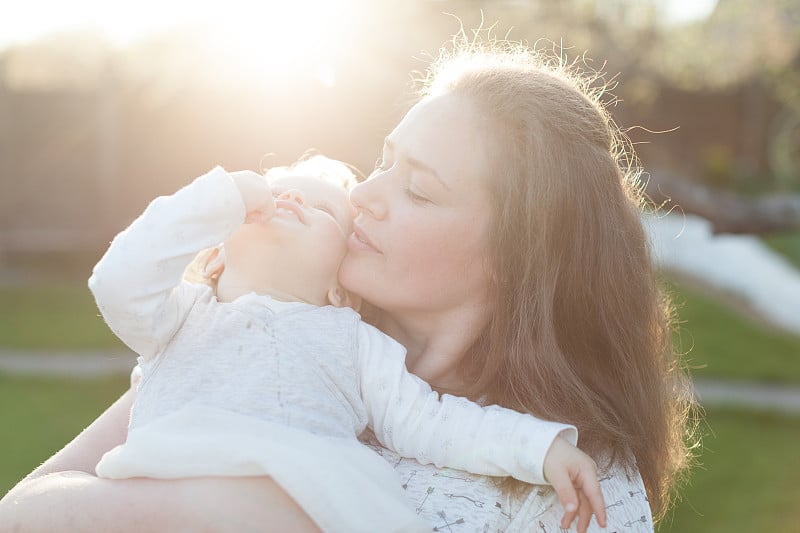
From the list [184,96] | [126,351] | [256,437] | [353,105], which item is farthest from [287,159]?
[256,437]

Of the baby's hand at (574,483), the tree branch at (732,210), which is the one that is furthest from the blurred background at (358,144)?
the baby's hand at (574,483)

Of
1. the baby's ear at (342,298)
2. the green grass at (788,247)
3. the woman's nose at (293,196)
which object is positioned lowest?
the green grass at (788,247)

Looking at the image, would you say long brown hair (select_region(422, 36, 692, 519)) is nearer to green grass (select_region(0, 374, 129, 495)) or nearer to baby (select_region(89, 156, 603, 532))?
baby (select_region(89, 156, 603, 532))

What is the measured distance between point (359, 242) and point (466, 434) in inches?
17.1

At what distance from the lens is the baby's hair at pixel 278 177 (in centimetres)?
207

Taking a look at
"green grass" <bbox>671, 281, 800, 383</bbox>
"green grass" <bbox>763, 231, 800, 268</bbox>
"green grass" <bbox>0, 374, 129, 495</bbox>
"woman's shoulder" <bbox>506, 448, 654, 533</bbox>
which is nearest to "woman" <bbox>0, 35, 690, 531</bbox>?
"woman's shoulder" <bbox>506, 448, 654, 533</bbox>

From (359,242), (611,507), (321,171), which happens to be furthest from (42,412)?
(611,507)

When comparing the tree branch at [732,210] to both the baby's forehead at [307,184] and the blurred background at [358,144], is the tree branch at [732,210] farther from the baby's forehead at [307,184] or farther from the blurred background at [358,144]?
the baby's forehead at [307,184]

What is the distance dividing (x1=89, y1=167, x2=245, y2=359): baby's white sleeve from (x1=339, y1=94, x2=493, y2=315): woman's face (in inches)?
10.3

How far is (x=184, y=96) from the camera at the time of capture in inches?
547

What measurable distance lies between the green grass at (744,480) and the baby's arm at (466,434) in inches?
154

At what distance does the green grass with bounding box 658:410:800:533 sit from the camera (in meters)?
5.87

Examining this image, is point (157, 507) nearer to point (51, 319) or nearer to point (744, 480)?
point (744, 480)

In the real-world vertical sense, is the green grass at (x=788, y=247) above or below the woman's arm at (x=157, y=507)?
below
